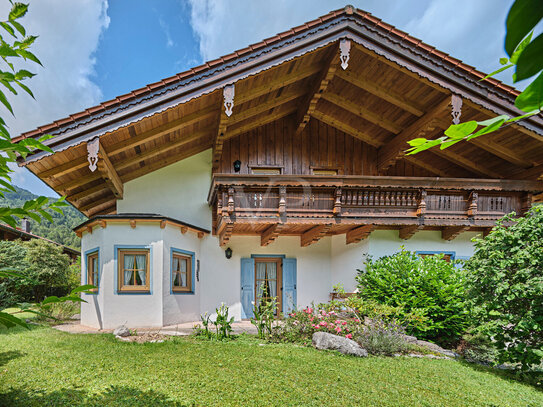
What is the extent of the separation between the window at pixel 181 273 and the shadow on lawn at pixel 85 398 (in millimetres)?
5057

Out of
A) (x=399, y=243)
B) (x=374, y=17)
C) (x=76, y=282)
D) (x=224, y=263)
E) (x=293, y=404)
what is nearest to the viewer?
(x=293, y=404)

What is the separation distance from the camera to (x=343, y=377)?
466 cm

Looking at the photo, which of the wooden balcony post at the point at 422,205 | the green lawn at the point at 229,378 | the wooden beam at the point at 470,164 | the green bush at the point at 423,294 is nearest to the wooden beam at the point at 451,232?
the wooden balcony post at the point at 422,205

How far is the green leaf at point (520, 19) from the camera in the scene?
422 millimetres

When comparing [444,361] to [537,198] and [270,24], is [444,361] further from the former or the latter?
[270,24]

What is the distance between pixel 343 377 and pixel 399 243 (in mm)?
5539

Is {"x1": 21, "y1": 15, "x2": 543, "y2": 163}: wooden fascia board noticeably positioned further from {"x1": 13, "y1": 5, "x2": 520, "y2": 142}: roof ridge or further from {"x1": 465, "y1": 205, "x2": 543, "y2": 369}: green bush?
{"x1": 465, "y1": 205, "x2": 543, "y2": 369}: green bush

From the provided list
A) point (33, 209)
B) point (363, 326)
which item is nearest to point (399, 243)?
point (363, 326)

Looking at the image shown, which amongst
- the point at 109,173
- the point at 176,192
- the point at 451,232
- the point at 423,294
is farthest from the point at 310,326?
the point at 109,173

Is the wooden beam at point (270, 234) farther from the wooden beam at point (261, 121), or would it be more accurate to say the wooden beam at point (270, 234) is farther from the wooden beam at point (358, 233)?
the wooden beam at point (261, 121)

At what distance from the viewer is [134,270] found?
8.52 m

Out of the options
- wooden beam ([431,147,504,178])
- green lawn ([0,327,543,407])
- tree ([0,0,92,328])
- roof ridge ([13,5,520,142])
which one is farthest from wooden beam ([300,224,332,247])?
tree ([0,0,92,328])

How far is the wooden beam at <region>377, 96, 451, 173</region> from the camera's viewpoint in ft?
27.2

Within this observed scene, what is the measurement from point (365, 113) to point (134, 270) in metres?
7.57
